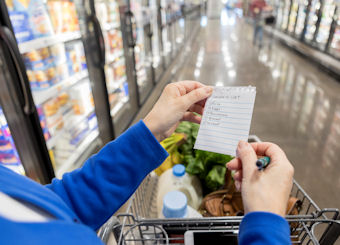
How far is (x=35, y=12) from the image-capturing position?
1.75 m

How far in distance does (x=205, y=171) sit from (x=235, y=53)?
7256mm

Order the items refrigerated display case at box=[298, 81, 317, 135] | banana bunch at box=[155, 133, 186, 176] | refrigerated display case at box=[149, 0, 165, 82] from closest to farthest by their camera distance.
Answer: banana bunch at box=[155, 133, 186, 176]
refrigerated display case at box=[298, 81, 317, 135]
refrigerated display case at box=[149, 0, 165, 82]

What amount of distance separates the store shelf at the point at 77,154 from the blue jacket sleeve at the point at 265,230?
1865 millimetres

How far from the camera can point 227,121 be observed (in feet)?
2.39

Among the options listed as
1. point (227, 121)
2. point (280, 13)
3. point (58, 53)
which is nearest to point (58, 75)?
point (58, 53)

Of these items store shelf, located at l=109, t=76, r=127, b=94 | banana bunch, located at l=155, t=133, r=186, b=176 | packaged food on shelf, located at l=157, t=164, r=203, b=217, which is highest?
banana bunch, located at l=155, t=133, r=186, b=176

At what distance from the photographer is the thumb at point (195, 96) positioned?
2.56 feet

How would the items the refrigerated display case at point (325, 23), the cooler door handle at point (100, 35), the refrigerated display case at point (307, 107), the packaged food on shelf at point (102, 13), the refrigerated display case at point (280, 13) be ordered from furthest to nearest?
1. the refrigerated display case at point (280, 13)
2. the refrigerated display case at point (325, 23)
3. the refrigerated display case at point (307, 107)
4. the packaged food on shelf at point (102, 13)
5. the cooler door handle at point (100, 35)

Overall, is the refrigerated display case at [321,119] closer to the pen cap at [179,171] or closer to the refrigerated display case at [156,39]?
the pen cap at [179,171]

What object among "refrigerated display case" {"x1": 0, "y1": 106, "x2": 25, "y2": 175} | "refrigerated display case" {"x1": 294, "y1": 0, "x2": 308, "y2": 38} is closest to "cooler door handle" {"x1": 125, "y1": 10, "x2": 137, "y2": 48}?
"refrigerated display case" {"x1": 0, "y1": 106, "x2": 25, "y2": 175}

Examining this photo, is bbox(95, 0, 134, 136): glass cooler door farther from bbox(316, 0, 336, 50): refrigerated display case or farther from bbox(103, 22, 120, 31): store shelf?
bbox(316, 0, 336, 50): refrigerated display case

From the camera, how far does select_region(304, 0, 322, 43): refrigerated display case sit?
6.50 meters

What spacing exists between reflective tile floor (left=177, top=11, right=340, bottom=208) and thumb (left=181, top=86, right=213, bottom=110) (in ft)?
5.87

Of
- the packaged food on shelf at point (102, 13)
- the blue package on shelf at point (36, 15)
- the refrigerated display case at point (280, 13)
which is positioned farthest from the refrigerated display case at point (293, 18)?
the blue package on shelf at point (36, 15)
